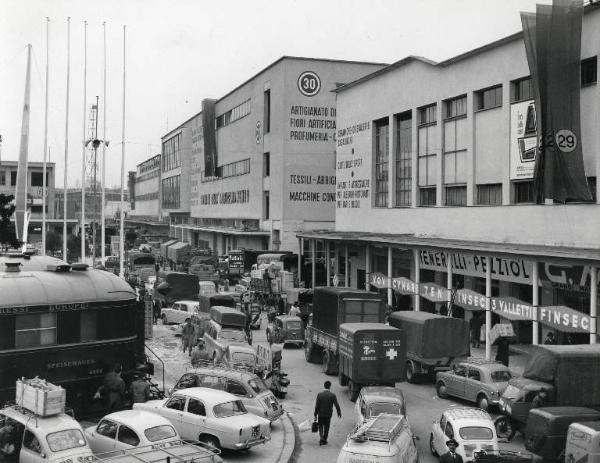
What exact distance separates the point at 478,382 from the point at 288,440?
6.51m

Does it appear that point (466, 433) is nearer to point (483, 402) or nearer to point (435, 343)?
point (483, 402)

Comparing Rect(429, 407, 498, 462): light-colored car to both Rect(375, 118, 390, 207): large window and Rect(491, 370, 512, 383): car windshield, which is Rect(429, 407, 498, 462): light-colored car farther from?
Rect(375, 118, 390, 207): large window

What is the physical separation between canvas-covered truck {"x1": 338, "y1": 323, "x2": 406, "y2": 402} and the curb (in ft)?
8.53

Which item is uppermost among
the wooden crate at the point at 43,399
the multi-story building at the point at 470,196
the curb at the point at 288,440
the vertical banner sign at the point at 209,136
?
the vertical banner sign at the point at 209,136

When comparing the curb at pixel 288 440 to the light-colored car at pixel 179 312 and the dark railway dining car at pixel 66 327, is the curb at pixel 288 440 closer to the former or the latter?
the dark railway dining car at pixel 66 327

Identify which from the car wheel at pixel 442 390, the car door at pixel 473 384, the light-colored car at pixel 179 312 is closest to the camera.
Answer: the car door at pixel 473 384

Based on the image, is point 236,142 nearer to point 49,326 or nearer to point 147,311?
point 147,311

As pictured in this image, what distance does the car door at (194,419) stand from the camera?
53.8 ft

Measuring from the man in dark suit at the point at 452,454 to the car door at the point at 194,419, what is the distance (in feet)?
18.2

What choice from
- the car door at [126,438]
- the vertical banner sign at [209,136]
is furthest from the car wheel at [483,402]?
the vertical banner sign at [209,136]

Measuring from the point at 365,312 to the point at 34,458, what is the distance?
1433cm

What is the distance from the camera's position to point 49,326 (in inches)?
741

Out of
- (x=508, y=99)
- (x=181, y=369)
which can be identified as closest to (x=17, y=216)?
(x=181, y=369)

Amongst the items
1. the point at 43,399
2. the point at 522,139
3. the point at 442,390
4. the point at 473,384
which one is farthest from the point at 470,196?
the point at 43,399
